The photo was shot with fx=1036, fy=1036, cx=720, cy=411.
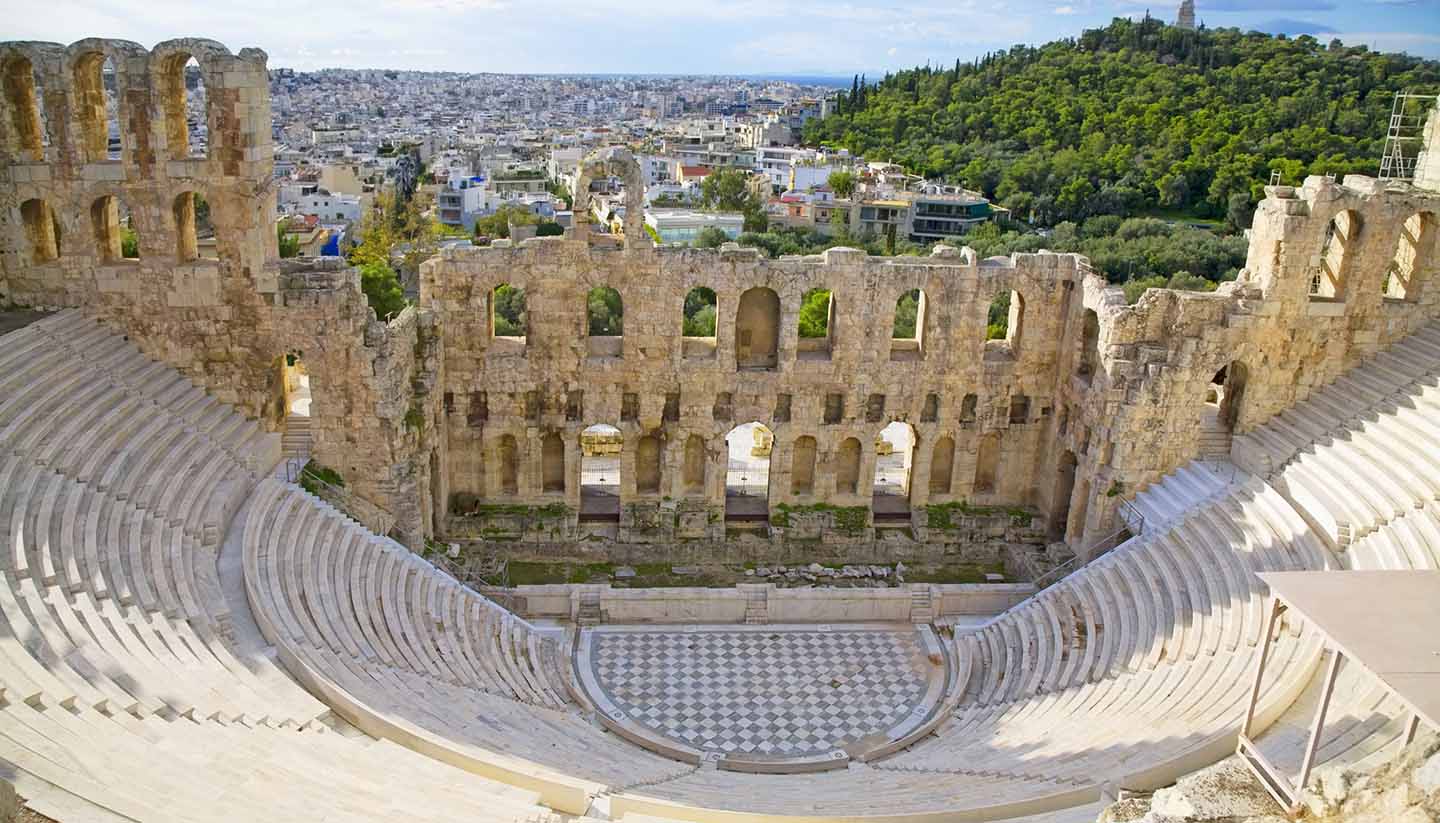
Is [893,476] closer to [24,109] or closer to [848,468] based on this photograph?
[848,468]

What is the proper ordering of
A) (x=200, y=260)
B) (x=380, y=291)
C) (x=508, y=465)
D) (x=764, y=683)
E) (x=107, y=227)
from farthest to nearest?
(x=380, y=291) → (x=508, y=465) → (x=200, y=260) → (x=107, y=227) → (x=764, y=683)

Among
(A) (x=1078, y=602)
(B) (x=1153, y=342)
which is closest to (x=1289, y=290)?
(B) (x=1153, y=342)

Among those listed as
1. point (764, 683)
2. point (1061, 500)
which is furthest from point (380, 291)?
point (1061, 500)

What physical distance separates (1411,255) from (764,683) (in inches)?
735

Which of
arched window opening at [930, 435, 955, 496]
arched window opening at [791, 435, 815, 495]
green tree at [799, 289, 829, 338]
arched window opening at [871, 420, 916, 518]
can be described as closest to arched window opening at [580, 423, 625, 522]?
arched window opening at [791, 435, 815, 495]

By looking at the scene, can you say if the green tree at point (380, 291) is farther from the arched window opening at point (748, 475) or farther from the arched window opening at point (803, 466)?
the arched window opening at point (803, 466)

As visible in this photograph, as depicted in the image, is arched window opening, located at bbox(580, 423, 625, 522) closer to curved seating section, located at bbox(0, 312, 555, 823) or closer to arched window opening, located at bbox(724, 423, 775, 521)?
arched window opening, located at bbox(724, 423, 775, 521)

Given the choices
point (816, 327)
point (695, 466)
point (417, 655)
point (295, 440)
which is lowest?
point (417, 655)

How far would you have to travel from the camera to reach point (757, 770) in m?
18.9

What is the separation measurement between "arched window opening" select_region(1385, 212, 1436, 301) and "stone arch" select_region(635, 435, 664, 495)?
1827 centimetres

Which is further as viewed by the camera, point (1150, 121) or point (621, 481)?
point (1150, 121)

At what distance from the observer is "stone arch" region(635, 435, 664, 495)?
27.2 m

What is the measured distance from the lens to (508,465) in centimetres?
2733

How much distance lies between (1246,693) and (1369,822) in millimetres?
7191
